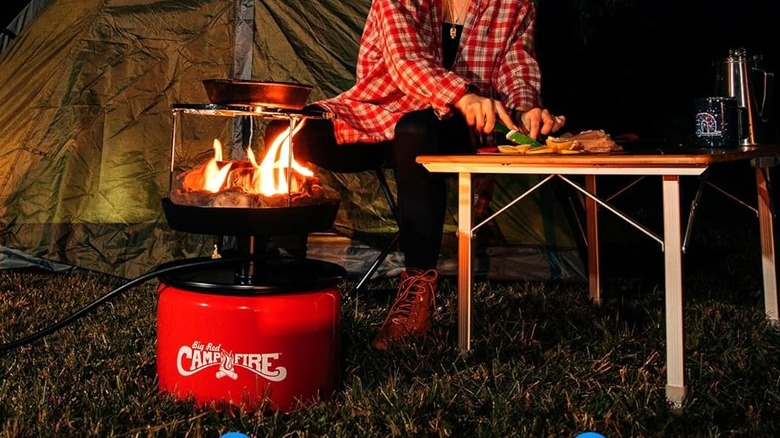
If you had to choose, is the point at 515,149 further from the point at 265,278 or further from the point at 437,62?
the point at 265,278

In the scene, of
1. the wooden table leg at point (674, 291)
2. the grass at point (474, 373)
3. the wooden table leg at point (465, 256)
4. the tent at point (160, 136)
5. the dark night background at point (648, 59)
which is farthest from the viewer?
the dark night background at point (648, 59)

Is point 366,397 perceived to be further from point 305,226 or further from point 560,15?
point 560,15

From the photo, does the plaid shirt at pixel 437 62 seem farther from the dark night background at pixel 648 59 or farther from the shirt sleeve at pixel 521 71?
the dark night background at pixel 648 59

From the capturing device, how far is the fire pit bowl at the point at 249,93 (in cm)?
218

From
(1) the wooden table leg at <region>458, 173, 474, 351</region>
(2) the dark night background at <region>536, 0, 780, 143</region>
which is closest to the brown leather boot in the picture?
(1) the wooden table leg at <region>458, 173, 474, 351</region>

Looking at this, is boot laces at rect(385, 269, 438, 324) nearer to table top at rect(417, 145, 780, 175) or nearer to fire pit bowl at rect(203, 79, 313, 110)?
table top at rect(417, 145, 780, 175)

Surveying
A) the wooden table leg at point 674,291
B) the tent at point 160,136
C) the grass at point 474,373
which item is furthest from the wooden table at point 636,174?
the tent at point 160,136

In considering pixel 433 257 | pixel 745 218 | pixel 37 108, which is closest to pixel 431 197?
pixel 433 257

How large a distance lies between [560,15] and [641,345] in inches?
141

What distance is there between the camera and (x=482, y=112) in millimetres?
2525

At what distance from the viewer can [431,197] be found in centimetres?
265

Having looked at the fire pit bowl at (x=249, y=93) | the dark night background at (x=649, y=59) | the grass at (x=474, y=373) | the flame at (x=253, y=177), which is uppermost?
the dark night background at (x=649, y=59)

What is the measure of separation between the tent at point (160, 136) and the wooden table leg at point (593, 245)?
0.51m

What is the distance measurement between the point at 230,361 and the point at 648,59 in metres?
5.18
